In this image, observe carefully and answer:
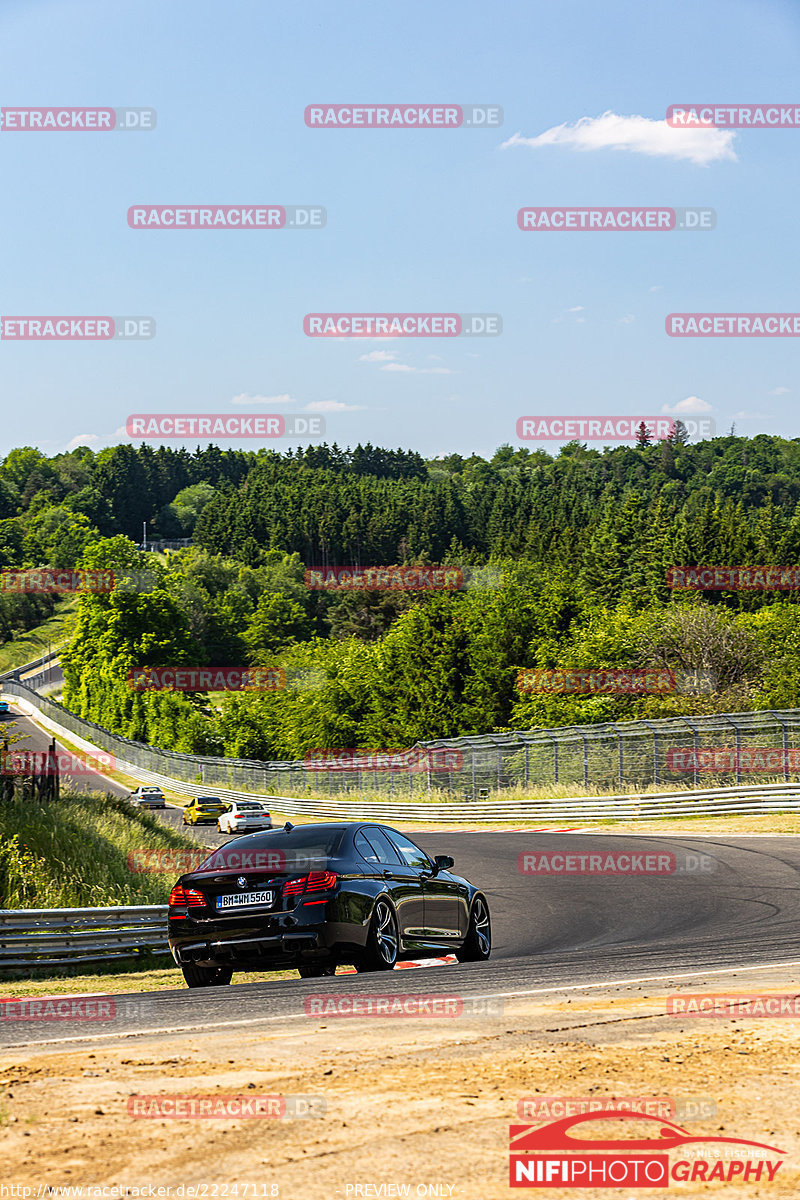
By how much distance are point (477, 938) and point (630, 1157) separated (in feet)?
24.8

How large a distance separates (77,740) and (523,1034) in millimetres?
91909

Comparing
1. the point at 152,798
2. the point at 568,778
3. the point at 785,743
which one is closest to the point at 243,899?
the point at 785,743

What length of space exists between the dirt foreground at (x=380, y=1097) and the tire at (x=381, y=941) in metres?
2.55

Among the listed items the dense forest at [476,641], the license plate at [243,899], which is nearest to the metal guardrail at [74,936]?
the license plate at [243,899]

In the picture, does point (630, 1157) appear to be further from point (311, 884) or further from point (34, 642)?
point (34, 642)

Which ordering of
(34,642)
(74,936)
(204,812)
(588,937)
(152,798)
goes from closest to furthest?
(74,936)
(588,937)
(204,812)
(152,798)
(34,642)

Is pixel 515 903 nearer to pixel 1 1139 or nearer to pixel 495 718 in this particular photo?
pixel 1 1139

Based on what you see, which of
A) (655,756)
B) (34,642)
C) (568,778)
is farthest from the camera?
(34,642)

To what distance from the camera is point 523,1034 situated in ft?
21.9

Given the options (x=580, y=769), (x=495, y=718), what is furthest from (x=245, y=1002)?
(x=495, y=718)

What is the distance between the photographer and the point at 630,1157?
445 centimetres

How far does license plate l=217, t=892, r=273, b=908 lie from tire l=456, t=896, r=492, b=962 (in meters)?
2.55

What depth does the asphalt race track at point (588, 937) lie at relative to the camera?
828 cm

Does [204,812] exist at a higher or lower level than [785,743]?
lower
